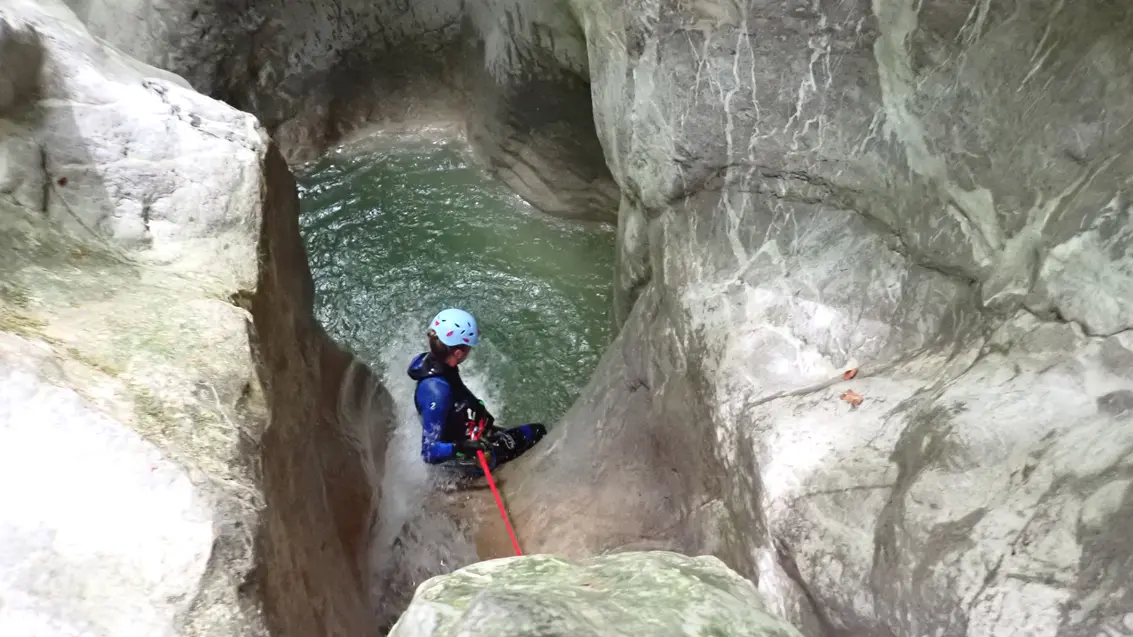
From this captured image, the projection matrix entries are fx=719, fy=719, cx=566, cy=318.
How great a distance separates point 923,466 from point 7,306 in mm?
2809

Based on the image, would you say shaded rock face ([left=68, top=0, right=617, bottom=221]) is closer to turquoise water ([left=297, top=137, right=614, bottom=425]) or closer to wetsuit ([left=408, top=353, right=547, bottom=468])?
turquoise water ([left=297, top=137, right=614, bottom=425])

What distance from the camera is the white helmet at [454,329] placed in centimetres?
441

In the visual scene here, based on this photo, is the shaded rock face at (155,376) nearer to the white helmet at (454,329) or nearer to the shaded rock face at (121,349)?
the shaded rock face at (121,349)

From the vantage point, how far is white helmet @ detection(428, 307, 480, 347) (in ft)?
14.5

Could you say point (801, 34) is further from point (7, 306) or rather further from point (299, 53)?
point (299, 53)

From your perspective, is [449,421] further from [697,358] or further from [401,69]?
[401,69]

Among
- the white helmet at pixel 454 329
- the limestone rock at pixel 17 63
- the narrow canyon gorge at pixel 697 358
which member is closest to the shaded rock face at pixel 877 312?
the narrow canyon gorge at pixel 697 358

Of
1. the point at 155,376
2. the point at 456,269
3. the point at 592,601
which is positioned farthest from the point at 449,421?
the point at 592,601

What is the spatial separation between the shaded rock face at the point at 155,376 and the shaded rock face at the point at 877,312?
150cm

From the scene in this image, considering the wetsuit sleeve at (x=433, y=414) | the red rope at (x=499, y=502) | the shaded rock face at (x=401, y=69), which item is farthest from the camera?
the shaded rock face at (x=401, y=69)

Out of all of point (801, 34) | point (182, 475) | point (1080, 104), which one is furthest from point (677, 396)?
point (182, 475)

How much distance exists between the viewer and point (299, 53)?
6.95 meters

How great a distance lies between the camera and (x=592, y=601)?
4.90ft

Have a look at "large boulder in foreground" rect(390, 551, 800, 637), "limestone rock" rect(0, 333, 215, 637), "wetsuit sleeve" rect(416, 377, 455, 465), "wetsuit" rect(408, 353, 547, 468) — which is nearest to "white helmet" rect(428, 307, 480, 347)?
"wetsuit" rect(408, 353, 547, 468)
